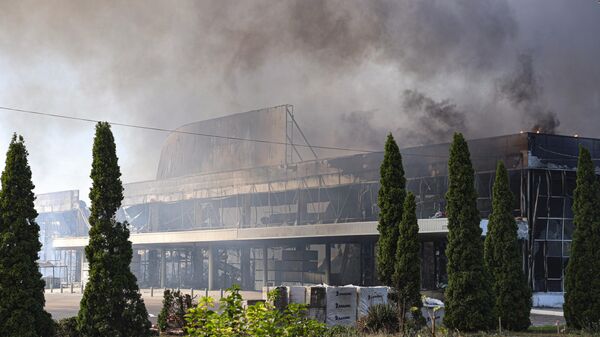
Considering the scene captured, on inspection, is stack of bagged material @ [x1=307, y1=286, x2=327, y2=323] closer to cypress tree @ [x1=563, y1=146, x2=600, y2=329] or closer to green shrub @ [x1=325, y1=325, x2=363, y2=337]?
green shrub @ [x1=325, y1=325, x2=363, y2=337]

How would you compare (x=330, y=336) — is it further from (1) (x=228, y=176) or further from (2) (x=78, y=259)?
(2) (x=78, y=259)

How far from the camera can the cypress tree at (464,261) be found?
2941 centimetres

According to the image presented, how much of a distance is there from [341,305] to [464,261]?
560cm

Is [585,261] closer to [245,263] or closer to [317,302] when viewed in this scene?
[317,302]

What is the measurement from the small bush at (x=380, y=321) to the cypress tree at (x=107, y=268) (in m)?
7.67

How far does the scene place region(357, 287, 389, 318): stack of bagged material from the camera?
33.3 meters

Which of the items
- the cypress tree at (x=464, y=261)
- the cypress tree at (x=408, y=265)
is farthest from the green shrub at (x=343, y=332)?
the cypress tree at (x=464, y=261)

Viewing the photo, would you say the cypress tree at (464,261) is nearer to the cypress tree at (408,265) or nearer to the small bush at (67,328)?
the cypress tree at (408,265)

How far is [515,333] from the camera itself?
30.0 metres

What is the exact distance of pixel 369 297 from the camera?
1316 inches

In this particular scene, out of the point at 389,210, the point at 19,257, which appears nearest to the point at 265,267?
the point at 389,210

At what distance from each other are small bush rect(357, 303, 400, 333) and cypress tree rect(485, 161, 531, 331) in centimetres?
484

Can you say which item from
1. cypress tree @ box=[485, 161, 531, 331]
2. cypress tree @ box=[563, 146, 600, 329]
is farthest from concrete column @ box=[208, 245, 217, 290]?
cypress tree @ box=[563, 146, 600, 329]

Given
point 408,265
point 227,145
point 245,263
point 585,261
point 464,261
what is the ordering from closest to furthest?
point 408,265 → point 464,261 → point 585,261 → point 245,263 → point 227,145
